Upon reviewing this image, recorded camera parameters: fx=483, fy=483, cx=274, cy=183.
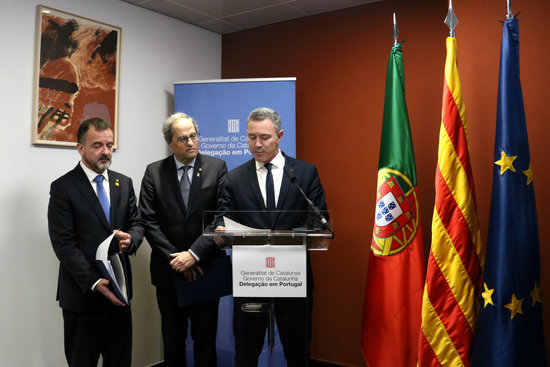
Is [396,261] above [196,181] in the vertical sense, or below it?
below

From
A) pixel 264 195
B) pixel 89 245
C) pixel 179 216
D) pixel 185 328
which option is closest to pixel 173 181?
pixel 179 216

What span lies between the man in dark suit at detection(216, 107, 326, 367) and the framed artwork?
55.5 inches

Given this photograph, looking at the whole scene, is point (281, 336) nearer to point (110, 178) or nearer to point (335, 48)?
point (110, 178)

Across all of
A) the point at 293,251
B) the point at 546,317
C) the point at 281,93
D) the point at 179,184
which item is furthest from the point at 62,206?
the point at 546,317

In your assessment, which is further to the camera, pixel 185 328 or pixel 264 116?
pixel 185 328

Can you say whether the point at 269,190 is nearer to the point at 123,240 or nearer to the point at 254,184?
the point at 254,184

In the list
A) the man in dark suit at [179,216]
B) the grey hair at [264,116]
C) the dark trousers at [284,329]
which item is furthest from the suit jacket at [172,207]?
the dark trousers at [284,329]

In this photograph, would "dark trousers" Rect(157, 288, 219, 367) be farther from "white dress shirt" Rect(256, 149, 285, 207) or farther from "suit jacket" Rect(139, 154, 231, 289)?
"white dress shirt" Rect(256, 149, 285, 207)

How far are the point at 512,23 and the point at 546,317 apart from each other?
1595mm

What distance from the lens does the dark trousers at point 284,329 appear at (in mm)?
1917

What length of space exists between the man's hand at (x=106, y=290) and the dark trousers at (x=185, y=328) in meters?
0.39

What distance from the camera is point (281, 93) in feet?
12.2

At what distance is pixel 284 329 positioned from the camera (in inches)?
76.2

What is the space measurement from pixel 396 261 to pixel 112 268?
162 cm
